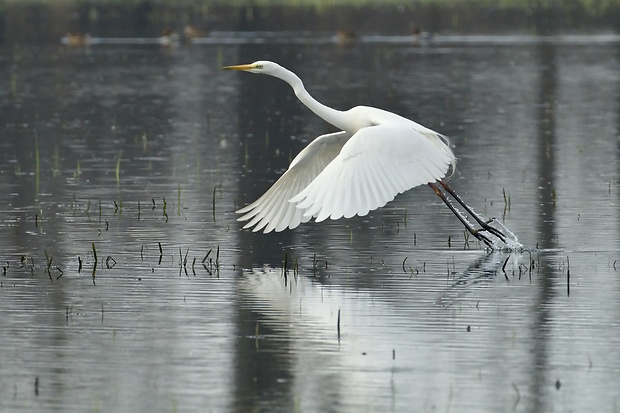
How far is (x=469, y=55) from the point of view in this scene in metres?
40.1

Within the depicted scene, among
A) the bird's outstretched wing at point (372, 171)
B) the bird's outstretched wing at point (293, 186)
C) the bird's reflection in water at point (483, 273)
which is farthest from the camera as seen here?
the bird's outstretched wing at point (293, 186)

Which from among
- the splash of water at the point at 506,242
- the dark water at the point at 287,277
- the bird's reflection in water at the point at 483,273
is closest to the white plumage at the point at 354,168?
the dark water at the point at 287,277

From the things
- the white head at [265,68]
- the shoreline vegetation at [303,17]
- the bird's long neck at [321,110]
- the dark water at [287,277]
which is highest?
the shoreline vegetation at [303,17]

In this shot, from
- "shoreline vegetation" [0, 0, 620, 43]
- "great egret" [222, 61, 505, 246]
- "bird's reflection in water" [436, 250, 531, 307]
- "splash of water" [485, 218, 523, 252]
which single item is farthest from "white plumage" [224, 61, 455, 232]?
"shoreline vegetation" [0, 0, 620, 43]

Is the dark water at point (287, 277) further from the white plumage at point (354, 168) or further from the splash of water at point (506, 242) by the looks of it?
the white plumage at point (354, 168)

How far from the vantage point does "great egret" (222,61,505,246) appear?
10.5 m

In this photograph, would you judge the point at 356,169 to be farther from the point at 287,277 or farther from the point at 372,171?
the point at 287,277

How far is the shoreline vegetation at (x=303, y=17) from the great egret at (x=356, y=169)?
36.9 metres

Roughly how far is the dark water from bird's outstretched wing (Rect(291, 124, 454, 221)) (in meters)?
0.65

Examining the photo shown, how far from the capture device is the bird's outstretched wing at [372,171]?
34.0 feet

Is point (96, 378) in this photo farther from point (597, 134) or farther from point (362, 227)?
point (597, 134)

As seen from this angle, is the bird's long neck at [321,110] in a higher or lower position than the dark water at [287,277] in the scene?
higher

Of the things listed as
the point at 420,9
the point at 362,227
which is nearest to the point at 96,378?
the point at 362,227

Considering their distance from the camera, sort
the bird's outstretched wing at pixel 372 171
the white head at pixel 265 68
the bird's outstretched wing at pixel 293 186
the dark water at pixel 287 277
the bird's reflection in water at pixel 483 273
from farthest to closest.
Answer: the white head at pixel 265 68
the bird's outstretched wing at pixel 293 186
the bird's outstretched wing at pixel 372 171
the bird's reflection in water at pixel 483 273
the dark water at pixel 287 277
